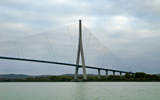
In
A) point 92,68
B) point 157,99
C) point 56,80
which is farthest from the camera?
point 56,80

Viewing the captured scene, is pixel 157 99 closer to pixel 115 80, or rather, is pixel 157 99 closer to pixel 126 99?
pixel 126 99

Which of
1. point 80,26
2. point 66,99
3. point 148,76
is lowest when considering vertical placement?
point 66,99

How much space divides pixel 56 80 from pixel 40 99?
42656mm

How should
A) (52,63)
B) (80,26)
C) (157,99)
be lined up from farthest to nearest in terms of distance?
1. (80,26)
2. (52,63)
3. (157,99)

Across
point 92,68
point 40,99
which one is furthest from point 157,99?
point 92,68

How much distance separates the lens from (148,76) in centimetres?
5009

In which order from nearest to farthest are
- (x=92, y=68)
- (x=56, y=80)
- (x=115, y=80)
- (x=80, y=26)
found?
(x=80, y=26), (x=92, y=68), (x=115, y=80), (x=56, y=80)

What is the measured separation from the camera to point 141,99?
521 inches

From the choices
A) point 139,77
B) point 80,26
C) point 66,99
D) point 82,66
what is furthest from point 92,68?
point 66,99

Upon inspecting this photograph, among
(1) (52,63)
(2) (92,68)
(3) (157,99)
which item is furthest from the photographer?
(2) (92,68)

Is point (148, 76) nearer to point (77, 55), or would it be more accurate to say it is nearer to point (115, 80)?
point (115, 80)

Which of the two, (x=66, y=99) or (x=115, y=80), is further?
(x=115, y=80)

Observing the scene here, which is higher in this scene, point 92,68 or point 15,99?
point 92,68

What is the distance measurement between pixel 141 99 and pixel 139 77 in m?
37.8
